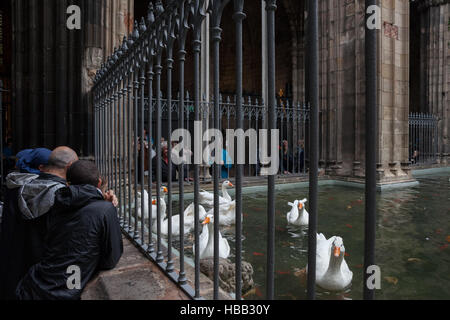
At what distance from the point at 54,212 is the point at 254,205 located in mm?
4041

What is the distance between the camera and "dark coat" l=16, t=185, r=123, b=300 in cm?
186

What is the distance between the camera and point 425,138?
13.6 metres

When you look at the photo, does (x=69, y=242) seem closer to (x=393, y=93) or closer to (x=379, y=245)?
(x=379, y=245)

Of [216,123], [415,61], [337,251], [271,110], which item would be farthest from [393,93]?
[415,61]

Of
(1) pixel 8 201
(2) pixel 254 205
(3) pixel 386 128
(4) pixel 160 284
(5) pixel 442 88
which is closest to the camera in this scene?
(4) pixel 160 284

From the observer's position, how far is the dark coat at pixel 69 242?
186 cm

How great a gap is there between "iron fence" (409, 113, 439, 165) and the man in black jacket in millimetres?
13886

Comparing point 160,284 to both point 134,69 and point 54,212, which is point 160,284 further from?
point 134,69

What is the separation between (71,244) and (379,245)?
300 cm

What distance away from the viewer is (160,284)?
1885 mm

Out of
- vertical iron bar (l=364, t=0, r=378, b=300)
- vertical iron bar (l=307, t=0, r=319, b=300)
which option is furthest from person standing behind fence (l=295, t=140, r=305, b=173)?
vertical iron bar (l=364, t=0, r=378, b=300)

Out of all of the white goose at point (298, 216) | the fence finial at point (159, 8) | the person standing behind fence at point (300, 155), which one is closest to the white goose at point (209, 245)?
the white goose at point (298, 216)

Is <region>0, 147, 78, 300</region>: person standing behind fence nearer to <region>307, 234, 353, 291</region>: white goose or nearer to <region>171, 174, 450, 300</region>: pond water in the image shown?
<region>171, 174, 450, 300</region>: pond water

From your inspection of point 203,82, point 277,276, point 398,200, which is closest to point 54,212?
point 277,276
